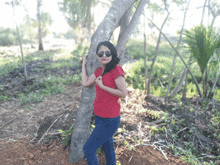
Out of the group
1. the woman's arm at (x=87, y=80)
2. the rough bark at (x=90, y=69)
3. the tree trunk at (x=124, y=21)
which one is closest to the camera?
the woman's arm at (x=87, y=80)

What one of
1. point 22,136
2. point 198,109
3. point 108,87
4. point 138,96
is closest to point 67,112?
point 22,136

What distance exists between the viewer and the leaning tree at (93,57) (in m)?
1.94

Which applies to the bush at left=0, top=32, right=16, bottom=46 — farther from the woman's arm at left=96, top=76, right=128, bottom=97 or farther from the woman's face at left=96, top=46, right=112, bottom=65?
the woman's arm at left=96, top=76, right=128, bottom=97

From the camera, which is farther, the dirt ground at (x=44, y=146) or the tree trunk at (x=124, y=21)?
the tree trunk at (x=124, y=21)

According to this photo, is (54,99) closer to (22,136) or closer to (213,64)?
(22,136)

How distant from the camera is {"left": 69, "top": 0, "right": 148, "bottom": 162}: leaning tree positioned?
76.2 inches

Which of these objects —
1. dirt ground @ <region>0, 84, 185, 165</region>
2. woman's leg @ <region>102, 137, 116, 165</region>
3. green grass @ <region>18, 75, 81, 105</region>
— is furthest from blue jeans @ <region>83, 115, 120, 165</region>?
green grass @ <region>18, 75, 81, 105</region>

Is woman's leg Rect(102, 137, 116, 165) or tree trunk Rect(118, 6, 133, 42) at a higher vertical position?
tree trunk Rect(118, 6, 133, 42)

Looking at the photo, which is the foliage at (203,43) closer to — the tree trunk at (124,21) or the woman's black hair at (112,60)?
the tree trunk at (124,21)

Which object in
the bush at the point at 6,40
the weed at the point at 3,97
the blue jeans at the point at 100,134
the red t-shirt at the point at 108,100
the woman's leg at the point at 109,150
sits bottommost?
the weed at the point at 3,97

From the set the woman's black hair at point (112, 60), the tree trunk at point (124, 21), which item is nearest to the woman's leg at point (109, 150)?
the woman's black hair at point (112, 60)

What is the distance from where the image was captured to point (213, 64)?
425cm

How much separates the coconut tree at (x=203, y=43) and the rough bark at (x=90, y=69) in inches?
105

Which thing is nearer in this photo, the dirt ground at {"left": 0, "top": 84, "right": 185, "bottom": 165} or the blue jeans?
the blue jeans
